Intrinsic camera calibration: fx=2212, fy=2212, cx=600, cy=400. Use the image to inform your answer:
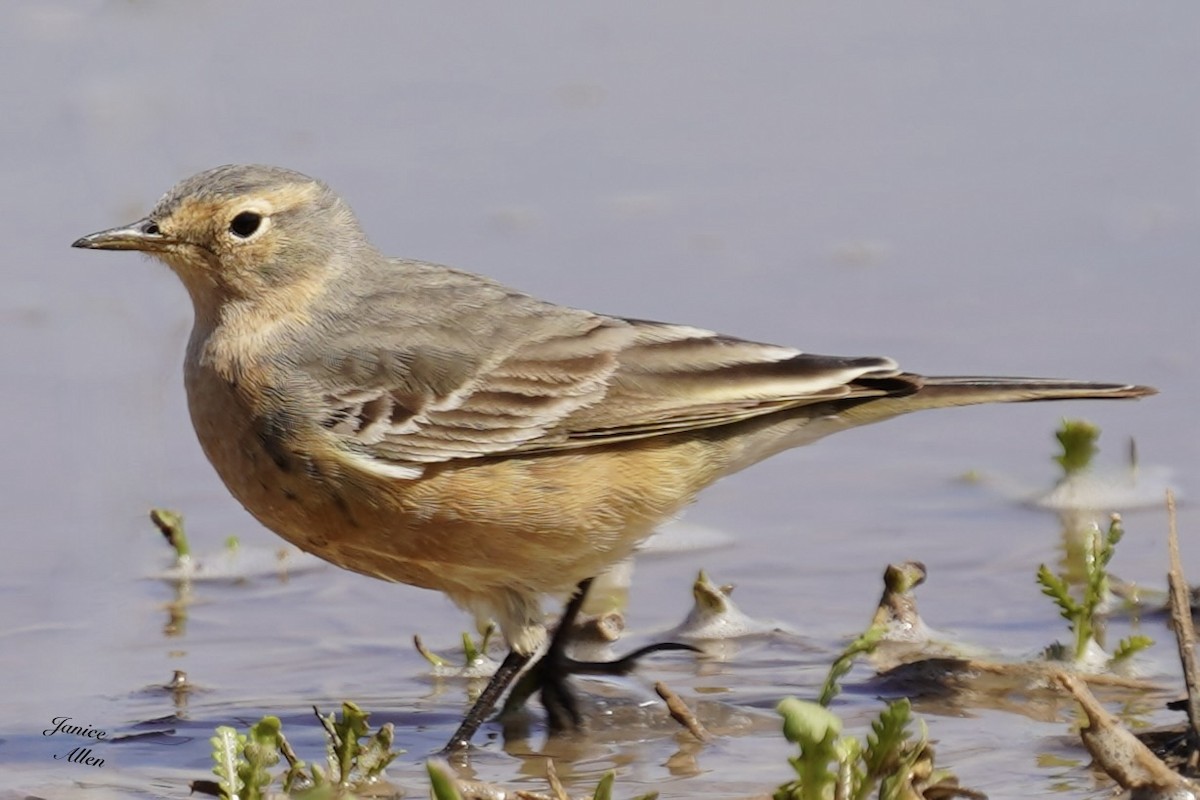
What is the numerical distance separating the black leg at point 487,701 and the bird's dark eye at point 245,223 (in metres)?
1.73

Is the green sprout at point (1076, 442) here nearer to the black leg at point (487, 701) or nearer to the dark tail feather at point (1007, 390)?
the dark tail feather at point (1007, 390)

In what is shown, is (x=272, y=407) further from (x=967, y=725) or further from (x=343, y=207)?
(x=967, y=725)

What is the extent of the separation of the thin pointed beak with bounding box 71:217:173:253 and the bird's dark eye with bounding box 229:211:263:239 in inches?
9.1

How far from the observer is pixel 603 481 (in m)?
7.27

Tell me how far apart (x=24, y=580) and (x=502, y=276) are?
10.3 feet

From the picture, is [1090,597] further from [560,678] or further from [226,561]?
[226,561]

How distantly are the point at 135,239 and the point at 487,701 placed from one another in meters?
1.98

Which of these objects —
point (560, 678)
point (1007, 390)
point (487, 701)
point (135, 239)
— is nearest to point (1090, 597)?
point (1007, 390)

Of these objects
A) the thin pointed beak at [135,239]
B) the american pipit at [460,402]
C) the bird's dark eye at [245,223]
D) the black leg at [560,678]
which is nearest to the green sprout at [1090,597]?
the american pipit at [460,402]

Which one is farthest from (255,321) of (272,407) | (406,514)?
(406,514)

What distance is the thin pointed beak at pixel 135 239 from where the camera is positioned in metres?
7.49

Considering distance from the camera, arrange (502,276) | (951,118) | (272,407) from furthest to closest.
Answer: (951,118) < (502,276) < (272,407)

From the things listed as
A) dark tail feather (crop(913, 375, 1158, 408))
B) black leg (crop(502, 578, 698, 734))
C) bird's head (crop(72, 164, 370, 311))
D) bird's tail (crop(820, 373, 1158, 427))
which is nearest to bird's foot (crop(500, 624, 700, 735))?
black leg (crop(502, 578, 698, 734))

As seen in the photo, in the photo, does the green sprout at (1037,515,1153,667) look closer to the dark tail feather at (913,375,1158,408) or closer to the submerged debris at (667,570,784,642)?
the dark tail feather at (913,375,1158,408)
